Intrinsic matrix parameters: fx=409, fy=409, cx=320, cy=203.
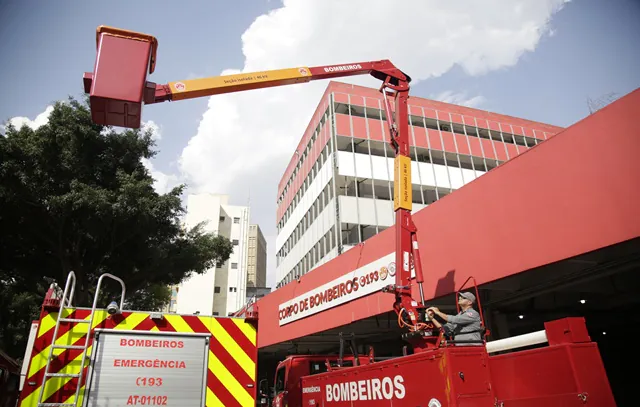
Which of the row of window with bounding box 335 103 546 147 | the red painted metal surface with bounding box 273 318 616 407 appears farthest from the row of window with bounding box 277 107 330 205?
the red painted metal surface with bounding box 273 318 616 407

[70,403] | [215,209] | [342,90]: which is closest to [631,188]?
[70,403]

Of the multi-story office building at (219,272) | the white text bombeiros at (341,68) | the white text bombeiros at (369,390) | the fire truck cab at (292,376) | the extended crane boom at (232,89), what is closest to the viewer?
the white text bombeiros at (369,390)

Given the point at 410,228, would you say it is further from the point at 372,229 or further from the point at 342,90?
the point at 342,90

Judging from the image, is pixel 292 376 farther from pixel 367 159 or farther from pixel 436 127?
pixel 436 127

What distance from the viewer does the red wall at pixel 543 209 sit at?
6.82 m

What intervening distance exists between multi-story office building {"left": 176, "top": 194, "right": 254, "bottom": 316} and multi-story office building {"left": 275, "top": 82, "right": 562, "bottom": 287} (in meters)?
26.5

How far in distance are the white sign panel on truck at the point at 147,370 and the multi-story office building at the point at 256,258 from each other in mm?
81790

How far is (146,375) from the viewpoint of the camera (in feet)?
17.3

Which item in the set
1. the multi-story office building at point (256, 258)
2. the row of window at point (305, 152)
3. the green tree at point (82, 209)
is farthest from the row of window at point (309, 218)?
the multi-story office building at point (256, 258)

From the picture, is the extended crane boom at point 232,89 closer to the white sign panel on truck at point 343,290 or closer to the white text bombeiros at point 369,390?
the white text bombeiros at point 369,390

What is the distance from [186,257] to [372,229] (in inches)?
511

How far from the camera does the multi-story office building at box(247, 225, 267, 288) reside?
8962cm

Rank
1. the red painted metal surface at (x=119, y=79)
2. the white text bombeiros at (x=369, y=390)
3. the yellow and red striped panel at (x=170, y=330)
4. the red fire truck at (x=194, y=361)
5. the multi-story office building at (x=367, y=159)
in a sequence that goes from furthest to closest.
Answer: the multi-story office building at (x=367, y=159)
the red painted metal surface at (x=119, y=79)
the white text bombeiros at (x=369, y=390)
the yellow and red striped panel at (x=170, y=330)
the red fire truck at (x=194, y=361)

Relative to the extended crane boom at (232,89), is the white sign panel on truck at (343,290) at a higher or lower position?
lower
